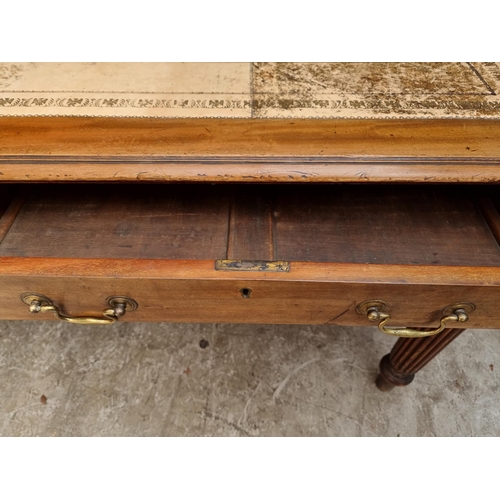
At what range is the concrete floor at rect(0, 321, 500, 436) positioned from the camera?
1.00m

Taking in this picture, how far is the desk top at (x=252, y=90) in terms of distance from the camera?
0.66 meters

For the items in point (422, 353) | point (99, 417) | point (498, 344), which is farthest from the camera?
point (498, 344)

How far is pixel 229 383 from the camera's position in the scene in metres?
1.06

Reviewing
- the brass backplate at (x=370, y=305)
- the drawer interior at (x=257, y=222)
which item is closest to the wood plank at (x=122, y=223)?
the drawer interior at (x=257, y=222)

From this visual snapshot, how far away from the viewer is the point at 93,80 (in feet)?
2.36

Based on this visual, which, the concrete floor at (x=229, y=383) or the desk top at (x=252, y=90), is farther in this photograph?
the concrete floor at (x=229, y=383)

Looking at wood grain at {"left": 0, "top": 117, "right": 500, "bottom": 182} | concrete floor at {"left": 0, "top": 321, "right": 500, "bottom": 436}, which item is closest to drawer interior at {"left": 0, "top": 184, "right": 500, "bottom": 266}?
wood grain at {"left": 0, "top": 117, "right": 500, "bottom": 182}

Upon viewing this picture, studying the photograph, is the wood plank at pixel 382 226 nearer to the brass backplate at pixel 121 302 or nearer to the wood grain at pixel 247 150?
the wood grain at pixel 247 150

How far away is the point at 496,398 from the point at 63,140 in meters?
1.16

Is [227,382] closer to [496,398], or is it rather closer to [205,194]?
[205,194]

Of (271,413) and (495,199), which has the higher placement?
(495,199)

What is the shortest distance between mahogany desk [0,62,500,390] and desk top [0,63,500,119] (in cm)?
2

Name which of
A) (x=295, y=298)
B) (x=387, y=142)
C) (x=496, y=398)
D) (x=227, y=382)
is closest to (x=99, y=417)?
(x=227, y=382)

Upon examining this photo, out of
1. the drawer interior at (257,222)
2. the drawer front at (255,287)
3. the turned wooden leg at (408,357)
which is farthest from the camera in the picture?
the turned wooden leg at (408,357)
